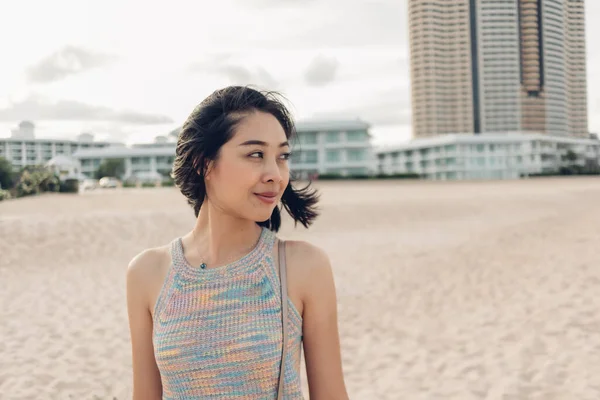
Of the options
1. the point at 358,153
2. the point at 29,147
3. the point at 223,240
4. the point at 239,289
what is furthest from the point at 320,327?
the point at 29,147

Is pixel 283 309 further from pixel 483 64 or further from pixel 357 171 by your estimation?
pixel 483 64

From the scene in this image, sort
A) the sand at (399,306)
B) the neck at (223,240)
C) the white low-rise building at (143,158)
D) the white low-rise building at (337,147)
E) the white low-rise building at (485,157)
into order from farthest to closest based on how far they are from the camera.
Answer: the white low-rise building at (143,158), the white low-rise building at (485,157), the white low-rise building at (337,147), the sand at (399,306), the neck at (223,240)

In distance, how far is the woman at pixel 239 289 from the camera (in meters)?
1.49

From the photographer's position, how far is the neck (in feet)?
5.25

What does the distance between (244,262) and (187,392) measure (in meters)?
0.36

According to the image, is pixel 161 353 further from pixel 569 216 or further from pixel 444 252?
pixel 569 216

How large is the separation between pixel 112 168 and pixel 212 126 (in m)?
69.5

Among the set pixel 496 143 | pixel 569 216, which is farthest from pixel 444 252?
pixel 496 143

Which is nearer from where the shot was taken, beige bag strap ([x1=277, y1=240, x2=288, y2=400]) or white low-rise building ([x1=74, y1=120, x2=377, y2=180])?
beige bag strap ([x1=277, y1=240, x2=288, y2=400])

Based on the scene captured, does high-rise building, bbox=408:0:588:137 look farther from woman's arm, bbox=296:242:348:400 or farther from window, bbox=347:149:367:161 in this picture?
woman's arm, bbox=296:242:348:400

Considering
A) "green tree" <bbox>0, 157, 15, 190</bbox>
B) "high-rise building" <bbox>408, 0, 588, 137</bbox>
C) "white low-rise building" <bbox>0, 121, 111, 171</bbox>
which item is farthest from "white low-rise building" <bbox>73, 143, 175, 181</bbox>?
"high-rise building" <bbox>408, 0, 588, 137</bbox>

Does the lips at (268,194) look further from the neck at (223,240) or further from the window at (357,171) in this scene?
the window at (357,171)

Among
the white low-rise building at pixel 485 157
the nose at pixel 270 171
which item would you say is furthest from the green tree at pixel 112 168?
the nose at pixel 270 171

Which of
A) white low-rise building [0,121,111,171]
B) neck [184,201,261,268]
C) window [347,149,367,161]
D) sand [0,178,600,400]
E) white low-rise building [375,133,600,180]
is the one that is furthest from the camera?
white low-rise building [0,121,111,171]
